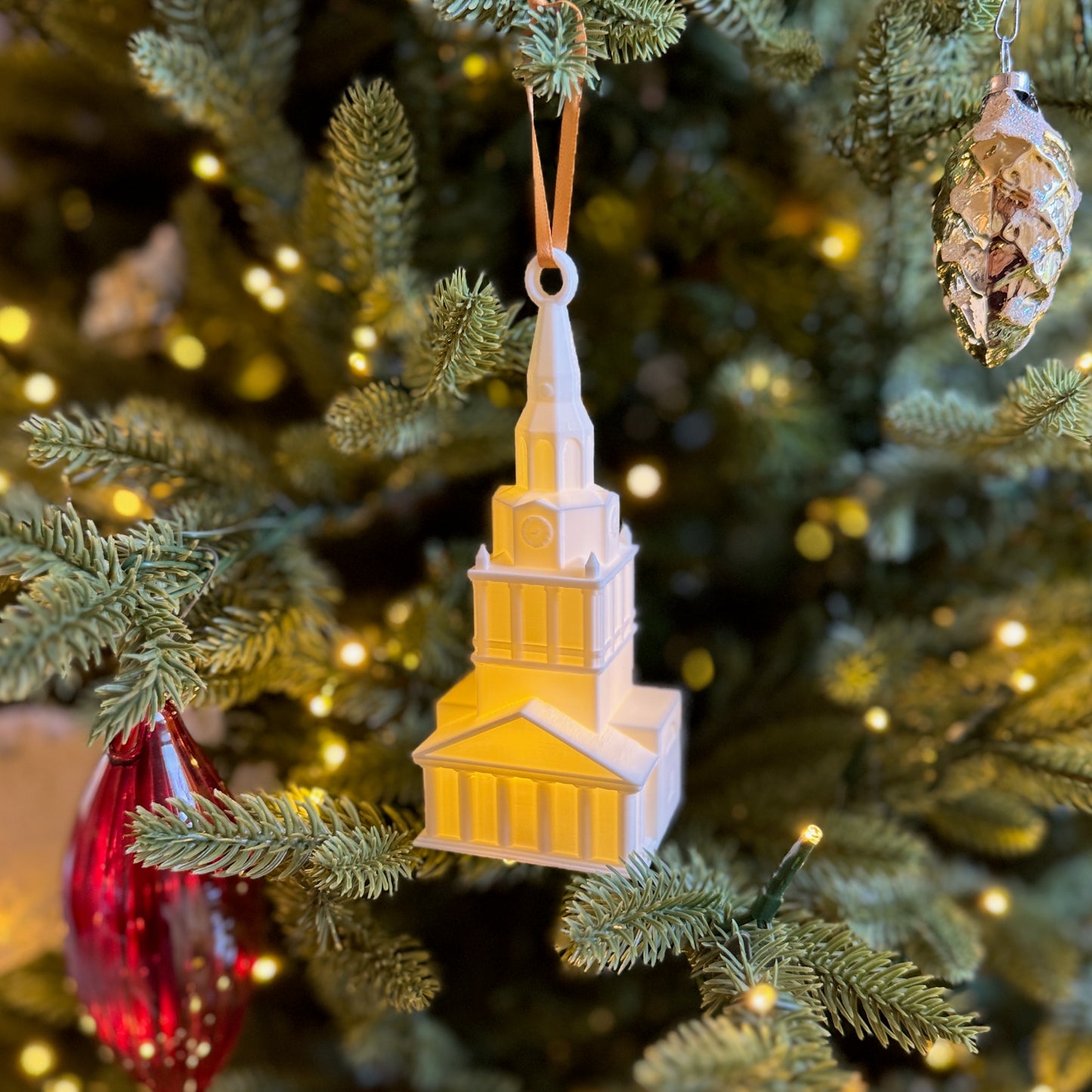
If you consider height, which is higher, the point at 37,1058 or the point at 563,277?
the point at 563,277

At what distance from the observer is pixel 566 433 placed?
570 millimetres

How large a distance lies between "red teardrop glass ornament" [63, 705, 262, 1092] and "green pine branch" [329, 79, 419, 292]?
0.34 metres

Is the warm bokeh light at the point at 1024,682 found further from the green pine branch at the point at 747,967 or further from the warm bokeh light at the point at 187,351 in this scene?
the warm bokeh light at the point at 187,351

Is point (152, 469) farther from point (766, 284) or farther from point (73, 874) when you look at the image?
point (766, 284)

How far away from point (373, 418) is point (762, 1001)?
1.32ft

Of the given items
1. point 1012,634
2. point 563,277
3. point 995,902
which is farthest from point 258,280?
point 995,902

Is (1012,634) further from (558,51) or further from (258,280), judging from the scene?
(258,280)

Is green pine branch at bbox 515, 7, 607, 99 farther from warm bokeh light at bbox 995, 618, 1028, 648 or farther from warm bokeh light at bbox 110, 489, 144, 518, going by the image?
warm bokeh light at bbox 995, 618, 1028, 648

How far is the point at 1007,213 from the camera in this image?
0.51 metres

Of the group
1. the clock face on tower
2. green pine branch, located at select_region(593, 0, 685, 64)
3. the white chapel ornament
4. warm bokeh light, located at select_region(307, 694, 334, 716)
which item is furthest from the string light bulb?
green pine branch, located at select_region(593, 0, 685, 64)

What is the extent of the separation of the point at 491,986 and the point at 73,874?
482 mm

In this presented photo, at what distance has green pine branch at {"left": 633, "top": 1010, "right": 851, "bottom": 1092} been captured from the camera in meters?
0.37

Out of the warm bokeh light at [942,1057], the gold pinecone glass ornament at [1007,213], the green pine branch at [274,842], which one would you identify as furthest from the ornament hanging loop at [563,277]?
the warm bokeh light at [942,1057]

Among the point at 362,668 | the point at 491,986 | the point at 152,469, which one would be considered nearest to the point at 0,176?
the point at 152,469
